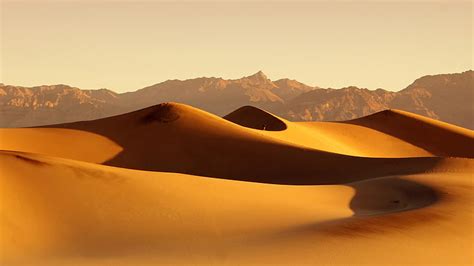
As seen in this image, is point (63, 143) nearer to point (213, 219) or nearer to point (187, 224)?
point (213, 219)

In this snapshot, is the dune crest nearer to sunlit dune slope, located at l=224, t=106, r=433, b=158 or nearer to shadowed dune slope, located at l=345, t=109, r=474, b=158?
sunlit dune slope, located at l=224, t=106, r=433, b=158

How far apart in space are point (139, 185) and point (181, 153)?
60.1 feet

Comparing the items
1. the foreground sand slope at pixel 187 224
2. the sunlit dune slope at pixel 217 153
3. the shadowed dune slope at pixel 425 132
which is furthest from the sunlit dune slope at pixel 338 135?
the foreground sand slope at pixel 187 224

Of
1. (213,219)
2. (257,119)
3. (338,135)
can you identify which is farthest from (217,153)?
(338,135)

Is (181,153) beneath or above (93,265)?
above

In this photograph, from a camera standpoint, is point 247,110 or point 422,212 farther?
point 247,110

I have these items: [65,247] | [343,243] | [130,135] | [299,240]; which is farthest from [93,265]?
[130,135]

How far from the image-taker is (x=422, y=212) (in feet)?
38.9

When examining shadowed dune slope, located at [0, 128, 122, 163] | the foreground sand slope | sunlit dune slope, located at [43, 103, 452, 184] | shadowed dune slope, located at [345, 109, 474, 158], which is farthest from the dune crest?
the foreground sand slope

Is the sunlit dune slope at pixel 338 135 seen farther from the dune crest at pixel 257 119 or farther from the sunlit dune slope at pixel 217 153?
the sunlit dune slope at pixel 217 153

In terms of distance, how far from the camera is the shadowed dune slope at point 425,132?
51.3m

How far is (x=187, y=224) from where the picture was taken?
10586 millimetres

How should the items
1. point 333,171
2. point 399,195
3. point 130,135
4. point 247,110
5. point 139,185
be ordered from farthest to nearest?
point 247,110 < point 130,135 < point 333,171 < point 399,195 < point 139,185

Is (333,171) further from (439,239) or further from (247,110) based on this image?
(247,110)
